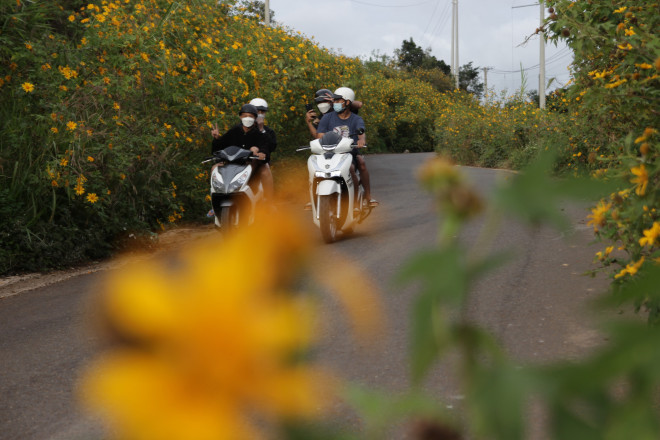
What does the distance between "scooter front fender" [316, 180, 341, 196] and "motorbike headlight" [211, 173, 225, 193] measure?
862 mm

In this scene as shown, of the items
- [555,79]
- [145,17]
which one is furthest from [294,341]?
[145,17]

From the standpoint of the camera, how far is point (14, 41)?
6562mm

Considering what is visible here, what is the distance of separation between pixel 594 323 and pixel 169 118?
8.39 meters

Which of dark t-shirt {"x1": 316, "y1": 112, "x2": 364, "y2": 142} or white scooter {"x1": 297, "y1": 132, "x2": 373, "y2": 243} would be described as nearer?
white scooter {"x1": 297, "y1": 132, "x2": 373, "y2": 243}

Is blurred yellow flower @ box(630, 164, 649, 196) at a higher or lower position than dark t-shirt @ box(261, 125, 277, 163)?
higher

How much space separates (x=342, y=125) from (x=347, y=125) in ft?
0.17

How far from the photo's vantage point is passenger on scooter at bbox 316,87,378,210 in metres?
8.02

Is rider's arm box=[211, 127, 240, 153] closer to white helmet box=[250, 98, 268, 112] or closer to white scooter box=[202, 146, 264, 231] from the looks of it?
white scooter box=[202, 146, 264, 231]

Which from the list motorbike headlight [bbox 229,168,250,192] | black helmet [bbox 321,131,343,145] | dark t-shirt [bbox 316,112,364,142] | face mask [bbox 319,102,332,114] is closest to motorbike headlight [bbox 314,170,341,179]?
black helmet [bbox 321,131,343,145]

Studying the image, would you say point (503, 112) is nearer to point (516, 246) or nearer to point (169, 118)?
point (169, 118)

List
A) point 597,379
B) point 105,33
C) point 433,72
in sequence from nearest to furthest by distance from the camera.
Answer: point 597,379 → point 105,33 → point 433,72

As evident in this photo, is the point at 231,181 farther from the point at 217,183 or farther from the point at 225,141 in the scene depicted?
the point at 225,141

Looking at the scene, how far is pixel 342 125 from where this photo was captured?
815 centimetres

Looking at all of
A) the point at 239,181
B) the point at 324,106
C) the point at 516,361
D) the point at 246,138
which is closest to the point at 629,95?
the point at 516,361
